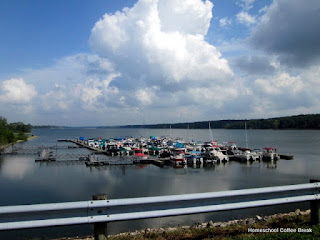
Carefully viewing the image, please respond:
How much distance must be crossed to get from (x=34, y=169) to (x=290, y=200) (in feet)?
138

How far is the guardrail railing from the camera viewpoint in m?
4.34

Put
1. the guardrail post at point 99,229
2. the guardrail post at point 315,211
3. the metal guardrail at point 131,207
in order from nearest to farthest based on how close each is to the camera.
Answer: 1. the metal guardrail at point 131,207
2. the guardrail post at point 99,229
3. the guardrail post at point 315,211

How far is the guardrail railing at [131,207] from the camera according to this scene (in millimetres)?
4336

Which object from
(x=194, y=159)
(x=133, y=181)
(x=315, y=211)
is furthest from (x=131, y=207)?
(x=194, y=159)

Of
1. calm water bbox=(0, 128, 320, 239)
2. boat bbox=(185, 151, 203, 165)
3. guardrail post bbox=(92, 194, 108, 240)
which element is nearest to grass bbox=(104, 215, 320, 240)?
guardrail post bbox=(92, 194, 108, 240)

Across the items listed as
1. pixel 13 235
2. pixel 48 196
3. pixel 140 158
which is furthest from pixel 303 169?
pixel 13 235

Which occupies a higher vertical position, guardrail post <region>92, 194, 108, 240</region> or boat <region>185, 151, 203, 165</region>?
guardrail post <region>92, 194, 108, 240</region>

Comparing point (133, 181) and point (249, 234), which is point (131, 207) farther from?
point (133, 181)

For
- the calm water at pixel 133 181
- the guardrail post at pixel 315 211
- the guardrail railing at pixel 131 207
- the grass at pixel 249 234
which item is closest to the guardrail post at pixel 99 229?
the guardrail railing at pixel 131 207

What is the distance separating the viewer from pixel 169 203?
4.89m

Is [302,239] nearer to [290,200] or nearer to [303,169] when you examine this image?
[290,200]

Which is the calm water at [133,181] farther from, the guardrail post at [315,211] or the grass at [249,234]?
the guardrail post at [315,211]

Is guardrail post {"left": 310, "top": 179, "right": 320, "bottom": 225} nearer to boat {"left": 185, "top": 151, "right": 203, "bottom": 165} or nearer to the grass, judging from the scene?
the grass

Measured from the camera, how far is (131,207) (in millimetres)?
4754
